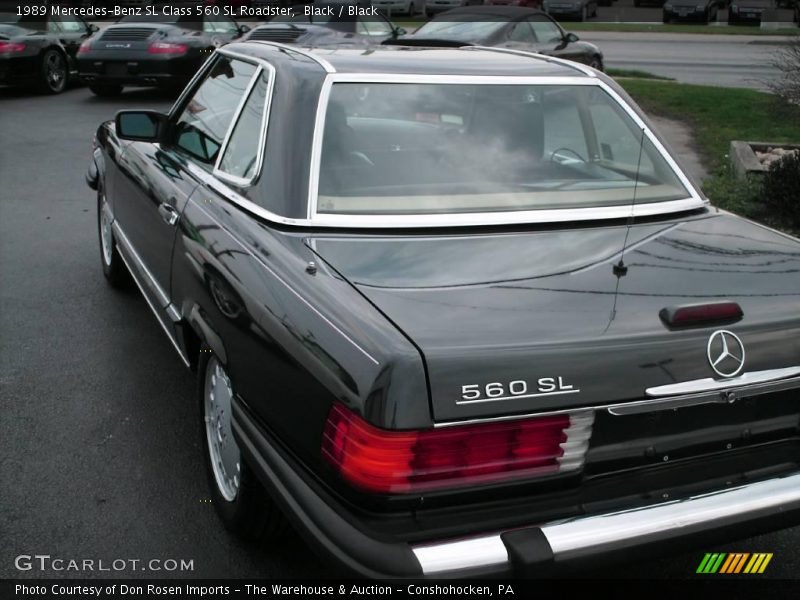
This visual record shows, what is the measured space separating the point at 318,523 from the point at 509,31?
12.9 metres

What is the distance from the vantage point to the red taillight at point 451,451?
231cm

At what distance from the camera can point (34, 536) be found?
338cm

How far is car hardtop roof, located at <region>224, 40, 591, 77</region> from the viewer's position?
3.70 m

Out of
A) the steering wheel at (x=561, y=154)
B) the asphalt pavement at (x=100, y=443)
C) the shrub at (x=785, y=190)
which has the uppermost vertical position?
the steering wheel at (x=561, y=154)

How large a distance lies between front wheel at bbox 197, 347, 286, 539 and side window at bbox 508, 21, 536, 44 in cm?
1184

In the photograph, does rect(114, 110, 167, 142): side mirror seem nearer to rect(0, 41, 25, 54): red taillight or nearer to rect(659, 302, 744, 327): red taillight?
rect(659, 302, 744, 327): red taillight

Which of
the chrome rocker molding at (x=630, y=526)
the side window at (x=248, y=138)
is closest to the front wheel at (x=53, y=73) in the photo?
the side window at (x=248, y=138)

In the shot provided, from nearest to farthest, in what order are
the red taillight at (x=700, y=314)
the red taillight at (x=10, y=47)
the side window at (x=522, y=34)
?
the red taillight at (x=700, y=314)
the side window at (x=522, y=34)
the red taillight at (x=10, y=47)

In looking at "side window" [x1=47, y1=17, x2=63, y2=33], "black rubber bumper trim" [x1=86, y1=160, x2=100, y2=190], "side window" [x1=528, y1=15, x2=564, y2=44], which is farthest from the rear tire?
"black rubber bumper trim" [x1=86, y1=160, x2=100, y2=190]

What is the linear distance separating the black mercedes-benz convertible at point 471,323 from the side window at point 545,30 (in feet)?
37.6

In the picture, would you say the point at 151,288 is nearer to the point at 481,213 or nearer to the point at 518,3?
the point at 481,213

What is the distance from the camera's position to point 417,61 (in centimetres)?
384

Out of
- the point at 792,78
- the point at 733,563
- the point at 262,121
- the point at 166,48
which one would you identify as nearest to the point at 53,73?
the point at 166,48

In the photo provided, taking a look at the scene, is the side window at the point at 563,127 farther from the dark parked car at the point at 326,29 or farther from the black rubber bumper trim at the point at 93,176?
the dark parked car at the point at 326,29
